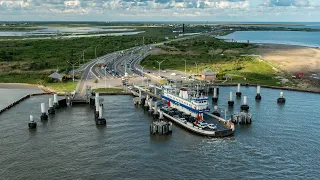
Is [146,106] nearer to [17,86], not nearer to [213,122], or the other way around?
[213,122]

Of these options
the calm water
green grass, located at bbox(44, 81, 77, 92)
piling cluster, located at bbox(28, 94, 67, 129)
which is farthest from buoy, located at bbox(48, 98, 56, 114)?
green grass, located at bbox(44, 81, 77, 92)

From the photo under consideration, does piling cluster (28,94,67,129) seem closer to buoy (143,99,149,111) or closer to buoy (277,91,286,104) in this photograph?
buoy (143,99,149,111)

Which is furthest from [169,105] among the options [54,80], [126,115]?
[54,80]

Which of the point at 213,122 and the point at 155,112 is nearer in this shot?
the point at 213,122

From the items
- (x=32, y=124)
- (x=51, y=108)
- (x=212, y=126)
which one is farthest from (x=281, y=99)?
(x=32, y=124)

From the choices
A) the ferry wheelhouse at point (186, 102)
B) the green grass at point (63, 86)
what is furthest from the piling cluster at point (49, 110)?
the ferry wheelhouse at point (186, 102)

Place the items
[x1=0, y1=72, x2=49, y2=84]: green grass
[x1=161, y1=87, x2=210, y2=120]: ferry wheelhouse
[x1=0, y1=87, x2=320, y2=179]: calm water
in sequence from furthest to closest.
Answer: [x1=0, y1=72, x2=49, y2=84]: green grass, [x1=161, y1=87, x2=210, y2=120]: ferry wheelhouse, [x1=0, y1=87, x2=320, y2=179]: calm water
